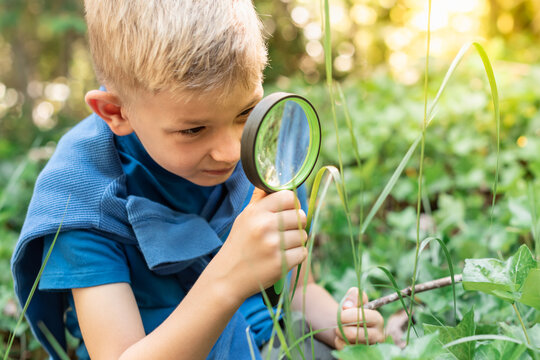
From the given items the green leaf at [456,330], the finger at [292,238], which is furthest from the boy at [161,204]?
the green leaf at [456,330]

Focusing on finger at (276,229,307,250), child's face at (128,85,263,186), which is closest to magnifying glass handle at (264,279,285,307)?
finger at (276,229,307,250)

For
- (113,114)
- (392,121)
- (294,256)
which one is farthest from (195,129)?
(392,121)

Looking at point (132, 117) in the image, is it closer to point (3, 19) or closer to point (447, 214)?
point (447, 214)

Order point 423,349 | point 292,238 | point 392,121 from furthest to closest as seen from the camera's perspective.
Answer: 1. point 392,121
2. point 292,238
3. point 423,349

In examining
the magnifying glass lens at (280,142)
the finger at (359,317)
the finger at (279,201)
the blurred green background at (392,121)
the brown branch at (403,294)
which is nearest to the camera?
the magnifying glass lens at (280,142)

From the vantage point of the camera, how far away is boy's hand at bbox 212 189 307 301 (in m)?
1.08

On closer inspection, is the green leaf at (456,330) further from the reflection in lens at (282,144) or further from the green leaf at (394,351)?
the reflection in lens at (282,144)

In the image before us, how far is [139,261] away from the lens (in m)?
1.39

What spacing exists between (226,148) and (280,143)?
0.14 m

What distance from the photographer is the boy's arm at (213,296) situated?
3.55 feet

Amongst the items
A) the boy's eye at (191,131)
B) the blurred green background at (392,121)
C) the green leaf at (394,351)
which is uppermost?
the boy's eye at (191,131)

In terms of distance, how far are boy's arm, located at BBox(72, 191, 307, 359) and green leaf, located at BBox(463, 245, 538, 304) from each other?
1.16 ft

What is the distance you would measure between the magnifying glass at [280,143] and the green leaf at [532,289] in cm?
49

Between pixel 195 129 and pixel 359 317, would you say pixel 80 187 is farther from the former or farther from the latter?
pixel 359 317
